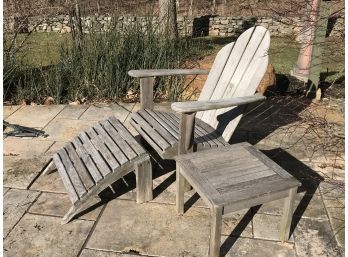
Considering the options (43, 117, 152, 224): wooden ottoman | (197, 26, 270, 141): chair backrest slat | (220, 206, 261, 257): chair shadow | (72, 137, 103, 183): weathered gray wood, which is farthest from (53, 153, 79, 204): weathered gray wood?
(197, 26, 270, 141): chair backrest slat

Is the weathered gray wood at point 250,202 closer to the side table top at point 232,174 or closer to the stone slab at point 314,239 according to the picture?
the side table top at point 232,174

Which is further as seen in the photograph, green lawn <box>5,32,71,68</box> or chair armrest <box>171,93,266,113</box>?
green lawn <box>5,32,71,68</box>

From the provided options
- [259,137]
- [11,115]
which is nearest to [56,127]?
[11,115]

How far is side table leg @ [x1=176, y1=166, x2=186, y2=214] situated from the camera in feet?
8.91

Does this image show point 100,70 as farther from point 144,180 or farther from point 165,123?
point 144,180

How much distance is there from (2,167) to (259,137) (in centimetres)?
253

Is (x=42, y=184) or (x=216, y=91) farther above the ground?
(x=216, y=91)

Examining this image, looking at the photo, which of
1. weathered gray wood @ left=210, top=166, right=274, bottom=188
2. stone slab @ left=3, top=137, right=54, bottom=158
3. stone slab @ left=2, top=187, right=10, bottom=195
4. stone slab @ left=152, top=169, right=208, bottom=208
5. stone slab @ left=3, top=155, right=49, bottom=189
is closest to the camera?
weathered gray wood @ left=210, top=166, right=274, bottom=188

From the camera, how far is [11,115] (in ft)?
15.4

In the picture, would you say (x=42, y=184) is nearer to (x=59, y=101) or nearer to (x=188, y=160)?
(x=188, y=160)

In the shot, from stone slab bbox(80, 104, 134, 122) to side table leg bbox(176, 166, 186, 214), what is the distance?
1.97 metres

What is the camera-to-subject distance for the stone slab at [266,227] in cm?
265

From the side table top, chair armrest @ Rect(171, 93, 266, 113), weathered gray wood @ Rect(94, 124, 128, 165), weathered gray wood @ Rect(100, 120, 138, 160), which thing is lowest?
weathered gray wood @ Rect(94, 124, 128, 165)

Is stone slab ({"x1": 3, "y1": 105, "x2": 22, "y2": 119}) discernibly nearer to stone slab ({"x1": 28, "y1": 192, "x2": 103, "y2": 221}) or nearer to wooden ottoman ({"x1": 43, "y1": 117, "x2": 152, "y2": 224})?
wooden ottoman ({"x1": 43, "y1": 117, "x2": 152, "y2": 224})
